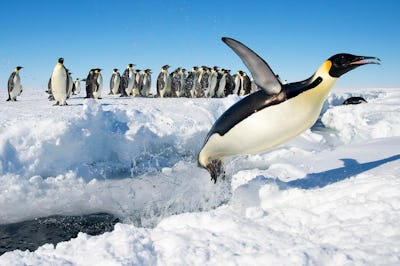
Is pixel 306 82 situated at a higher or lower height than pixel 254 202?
higher

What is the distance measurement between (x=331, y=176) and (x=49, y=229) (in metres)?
2.98

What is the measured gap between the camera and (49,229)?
14.4 ft

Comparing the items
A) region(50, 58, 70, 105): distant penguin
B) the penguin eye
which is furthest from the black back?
region(50, 58, 70, 105): distant penguin

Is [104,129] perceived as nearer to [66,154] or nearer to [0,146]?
[66,154]

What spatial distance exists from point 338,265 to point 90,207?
391 cm

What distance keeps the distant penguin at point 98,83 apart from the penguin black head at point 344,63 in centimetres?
1376

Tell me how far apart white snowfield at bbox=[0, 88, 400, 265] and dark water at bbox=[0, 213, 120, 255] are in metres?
0.22

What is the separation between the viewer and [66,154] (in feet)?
21.6

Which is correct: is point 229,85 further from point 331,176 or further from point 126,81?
point 331,176

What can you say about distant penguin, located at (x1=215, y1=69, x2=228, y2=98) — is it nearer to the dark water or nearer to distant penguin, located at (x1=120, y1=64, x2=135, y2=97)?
distant penguin, located at (x1=120, y1=64, x2=135, y2=97)

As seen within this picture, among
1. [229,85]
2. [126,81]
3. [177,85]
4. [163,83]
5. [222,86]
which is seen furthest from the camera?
[229,85]

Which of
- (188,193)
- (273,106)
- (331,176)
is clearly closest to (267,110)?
(273,106)

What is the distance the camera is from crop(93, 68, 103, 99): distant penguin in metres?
16.1

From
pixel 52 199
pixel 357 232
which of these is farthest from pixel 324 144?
pixel 357 232
